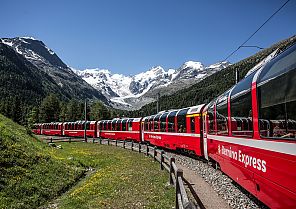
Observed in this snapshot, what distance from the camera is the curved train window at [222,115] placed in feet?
41.1

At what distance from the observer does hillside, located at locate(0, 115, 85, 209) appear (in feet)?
40.7

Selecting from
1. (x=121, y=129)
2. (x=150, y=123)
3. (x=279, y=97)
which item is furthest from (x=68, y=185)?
(x=121, y=129)

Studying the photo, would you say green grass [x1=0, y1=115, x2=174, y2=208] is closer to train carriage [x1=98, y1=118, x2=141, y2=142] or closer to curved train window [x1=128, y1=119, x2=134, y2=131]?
train carriage [x1=98, y1=118, x2=141, y2=142]

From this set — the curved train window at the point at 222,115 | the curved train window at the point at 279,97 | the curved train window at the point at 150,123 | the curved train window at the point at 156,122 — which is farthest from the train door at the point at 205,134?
the curved train window at the point at 150,123

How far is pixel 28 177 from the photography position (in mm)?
14828

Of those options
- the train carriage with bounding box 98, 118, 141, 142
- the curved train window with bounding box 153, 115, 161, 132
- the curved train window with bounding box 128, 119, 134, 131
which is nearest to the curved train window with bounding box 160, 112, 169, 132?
the curved train window with bounding box 153, 115, 161, 132

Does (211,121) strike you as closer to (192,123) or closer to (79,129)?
(192,123)

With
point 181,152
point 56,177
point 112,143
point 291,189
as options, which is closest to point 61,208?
point 56,177

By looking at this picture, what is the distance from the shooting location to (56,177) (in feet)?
55.2

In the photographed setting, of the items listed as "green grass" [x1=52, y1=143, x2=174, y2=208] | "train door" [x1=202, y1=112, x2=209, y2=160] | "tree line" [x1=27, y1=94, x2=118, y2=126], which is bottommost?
"green grass" [x1=52, y1=143, x2=174, y2=208]

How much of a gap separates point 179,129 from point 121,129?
24.9 meters

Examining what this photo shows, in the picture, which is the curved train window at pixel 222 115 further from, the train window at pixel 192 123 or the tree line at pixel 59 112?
the tree line at pixel 59 112

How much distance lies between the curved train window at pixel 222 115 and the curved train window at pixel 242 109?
3.78 feet

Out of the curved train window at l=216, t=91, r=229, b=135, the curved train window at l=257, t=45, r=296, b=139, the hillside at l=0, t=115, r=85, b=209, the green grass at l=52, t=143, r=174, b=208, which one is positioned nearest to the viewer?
the curved train window at l=257, t=45, r=296, b=139
